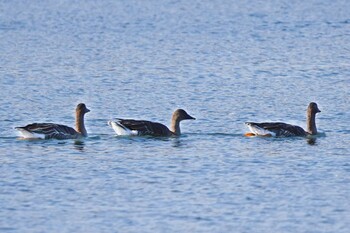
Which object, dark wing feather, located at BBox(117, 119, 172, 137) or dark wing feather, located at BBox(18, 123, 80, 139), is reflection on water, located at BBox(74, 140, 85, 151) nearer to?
dark wing feather, located at BBox(18, 123, 80, 139)

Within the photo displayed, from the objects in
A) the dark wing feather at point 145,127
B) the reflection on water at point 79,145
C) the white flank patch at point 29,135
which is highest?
the dark wing feather at point 145,127

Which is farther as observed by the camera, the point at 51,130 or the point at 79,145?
the point at 51,130

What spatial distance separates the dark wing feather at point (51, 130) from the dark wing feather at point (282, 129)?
3.04m

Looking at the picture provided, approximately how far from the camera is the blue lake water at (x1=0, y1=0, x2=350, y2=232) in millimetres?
14367

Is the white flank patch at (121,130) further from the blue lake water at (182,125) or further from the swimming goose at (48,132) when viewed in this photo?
the swimming goose at (48,132)

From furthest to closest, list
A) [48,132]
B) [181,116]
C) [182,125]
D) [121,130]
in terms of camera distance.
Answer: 1. [182,125]
2. [181,116]
3. [121,130]
4. [48,132]

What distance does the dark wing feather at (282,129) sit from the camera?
64.6 feet

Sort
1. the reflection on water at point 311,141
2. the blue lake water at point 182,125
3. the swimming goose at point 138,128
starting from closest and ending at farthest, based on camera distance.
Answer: the blue lake water at point 182,125
the reflection on water at point 311,141
the swimming goose at point 138,128

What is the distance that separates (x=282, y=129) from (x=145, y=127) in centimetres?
→ 231

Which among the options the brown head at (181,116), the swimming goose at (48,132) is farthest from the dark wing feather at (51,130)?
the brown head at (181,116)

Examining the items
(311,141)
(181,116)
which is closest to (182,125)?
(181,116)

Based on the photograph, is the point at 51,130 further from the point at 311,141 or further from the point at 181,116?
the point at 311,141

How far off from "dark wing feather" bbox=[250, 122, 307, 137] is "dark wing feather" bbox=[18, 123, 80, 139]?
9.98 feet

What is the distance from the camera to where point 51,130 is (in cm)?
1919
